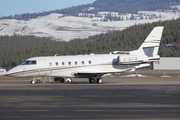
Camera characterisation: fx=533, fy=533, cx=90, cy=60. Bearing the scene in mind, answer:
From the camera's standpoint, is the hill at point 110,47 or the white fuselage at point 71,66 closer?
the white fuselage at point 71,66

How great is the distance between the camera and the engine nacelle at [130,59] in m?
48.6

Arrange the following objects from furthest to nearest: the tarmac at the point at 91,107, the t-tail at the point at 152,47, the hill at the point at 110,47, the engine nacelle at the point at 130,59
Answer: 1. the hill at the point at 110,47
2. the t-tail at the point at 152,47
3. the engine nacelle at the point at 130,59
4. the tarmac at the point at 91,107

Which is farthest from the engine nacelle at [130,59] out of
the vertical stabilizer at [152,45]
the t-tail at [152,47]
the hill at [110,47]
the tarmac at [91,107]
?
the hill at [110,47]

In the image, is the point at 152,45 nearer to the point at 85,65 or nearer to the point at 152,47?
the point at 152,47

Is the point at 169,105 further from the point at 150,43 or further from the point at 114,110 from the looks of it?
the point at 150,43

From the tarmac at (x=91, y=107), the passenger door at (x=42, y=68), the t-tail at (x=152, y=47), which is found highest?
the t-tail at (x=152, y=47)

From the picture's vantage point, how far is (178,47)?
125438mm

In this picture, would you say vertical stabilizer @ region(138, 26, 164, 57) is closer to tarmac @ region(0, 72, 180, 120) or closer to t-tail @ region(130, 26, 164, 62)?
t-tail @ region(130, 26, 164, 62)

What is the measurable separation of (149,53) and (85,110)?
27.1 metres

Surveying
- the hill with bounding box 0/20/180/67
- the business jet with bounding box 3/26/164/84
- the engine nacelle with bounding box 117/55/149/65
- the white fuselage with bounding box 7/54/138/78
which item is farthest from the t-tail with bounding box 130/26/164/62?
the hill with bounding box 0/20/180/67

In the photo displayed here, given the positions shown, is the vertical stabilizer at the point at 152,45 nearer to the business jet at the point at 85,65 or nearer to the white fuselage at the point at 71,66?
the business jet at the point at 85,65

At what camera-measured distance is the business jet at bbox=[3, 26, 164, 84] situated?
48188 millimetres

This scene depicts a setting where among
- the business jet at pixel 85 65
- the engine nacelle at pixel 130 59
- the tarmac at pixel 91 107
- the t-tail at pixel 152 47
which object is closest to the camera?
the tarmac at pixel 91 107

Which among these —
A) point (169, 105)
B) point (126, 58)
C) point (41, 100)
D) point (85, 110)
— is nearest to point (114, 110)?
point (85, 110)
